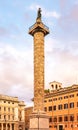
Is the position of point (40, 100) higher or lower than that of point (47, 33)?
lower

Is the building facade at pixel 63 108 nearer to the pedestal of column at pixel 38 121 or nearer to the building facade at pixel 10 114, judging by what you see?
the building facade at pixel 10 114

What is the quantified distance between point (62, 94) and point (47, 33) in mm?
38473

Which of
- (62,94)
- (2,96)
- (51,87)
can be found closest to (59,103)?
(62,94)

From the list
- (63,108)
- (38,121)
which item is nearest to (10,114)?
(63,108)

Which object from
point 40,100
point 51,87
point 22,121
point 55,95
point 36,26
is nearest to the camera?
point 40,100

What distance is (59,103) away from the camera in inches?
3147

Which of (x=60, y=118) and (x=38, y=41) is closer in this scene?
(x=38, y=41)

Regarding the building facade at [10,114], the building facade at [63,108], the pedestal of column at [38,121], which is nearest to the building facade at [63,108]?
the building facade at [63,108]

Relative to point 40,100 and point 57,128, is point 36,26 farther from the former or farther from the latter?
point 57,128

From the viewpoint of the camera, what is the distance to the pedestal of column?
38406mm

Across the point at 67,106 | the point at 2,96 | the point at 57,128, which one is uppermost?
the point at 2,96

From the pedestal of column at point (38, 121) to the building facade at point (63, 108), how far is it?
34.9 m

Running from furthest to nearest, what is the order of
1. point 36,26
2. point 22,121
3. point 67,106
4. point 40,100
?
1. point 22,121
2. point 67,106
3. point 36,26
4. point 40,100

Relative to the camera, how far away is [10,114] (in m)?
97.1
